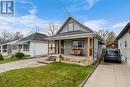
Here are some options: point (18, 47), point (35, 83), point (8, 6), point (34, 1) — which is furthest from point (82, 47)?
point (18, 47)

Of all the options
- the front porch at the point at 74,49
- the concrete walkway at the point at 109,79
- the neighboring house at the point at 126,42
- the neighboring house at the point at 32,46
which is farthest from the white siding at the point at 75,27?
the concrete walkway at the point at 109,79

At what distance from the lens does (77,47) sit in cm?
1941

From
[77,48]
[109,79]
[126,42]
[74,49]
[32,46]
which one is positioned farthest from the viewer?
[32,46]

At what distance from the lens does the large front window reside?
62.3 ft

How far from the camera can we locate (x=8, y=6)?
1452 cm

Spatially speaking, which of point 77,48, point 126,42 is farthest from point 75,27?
point 126,42

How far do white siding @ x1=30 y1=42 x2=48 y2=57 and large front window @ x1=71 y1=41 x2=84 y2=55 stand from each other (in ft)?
30.8

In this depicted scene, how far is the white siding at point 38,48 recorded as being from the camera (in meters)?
25.9

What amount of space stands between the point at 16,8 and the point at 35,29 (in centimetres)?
4010

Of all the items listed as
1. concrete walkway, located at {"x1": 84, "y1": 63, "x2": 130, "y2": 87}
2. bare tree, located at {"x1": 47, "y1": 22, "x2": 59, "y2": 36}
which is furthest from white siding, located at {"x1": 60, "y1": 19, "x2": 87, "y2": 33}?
bare tree, located at {"x1": 47, "y1": 22, "x2": 59, "y2": 36}

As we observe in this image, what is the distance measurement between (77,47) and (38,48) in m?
10.4

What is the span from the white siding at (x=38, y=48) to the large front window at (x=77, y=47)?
9386 millimetres

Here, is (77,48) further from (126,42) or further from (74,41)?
(126,42)

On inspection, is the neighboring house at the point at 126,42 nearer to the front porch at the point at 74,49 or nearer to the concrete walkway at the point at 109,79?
the front porch at the point at 74,49
